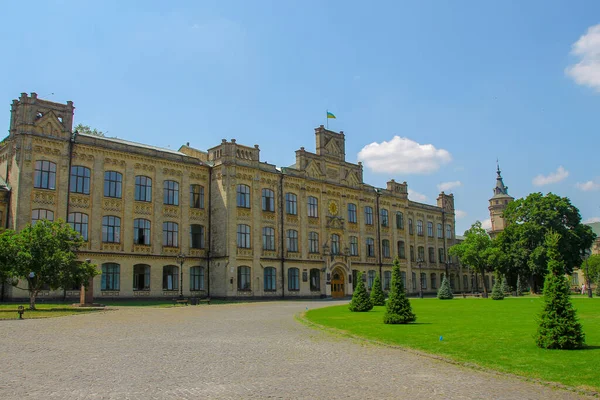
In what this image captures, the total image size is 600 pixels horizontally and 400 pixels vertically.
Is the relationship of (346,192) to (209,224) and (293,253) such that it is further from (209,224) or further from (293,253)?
(209,224)

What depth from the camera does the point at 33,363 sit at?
13.8 m

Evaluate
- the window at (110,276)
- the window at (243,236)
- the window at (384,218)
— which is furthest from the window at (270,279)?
the window at (384,218)

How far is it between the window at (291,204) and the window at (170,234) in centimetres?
1299

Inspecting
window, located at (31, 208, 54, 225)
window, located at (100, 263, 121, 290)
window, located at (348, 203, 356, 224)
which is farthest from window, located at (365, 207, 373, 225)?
window, located at (31, 208, 54, 225)

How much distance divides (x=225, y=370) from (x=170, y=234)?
38996 mm

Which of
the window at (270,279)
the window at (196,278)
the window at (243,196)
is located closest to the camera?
the window at (196,278)

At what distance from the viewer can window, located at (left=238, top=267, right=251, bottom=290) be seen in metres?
52.6

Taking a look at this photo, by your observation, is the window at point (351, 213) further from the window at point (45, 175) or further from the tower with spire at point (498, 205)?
the tower with spire at point (498, 205)

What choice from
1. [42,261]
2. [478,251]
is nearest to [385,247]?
[478,251]

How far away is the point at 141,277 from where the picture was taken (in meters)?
47.9

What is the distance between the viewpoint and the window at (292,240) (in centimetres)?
5828

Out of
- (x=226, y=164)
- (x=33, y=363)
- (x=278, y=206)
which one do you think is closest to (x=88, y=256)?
(x=226, y=164)

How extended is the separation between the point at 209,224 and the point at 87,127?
27.0 m

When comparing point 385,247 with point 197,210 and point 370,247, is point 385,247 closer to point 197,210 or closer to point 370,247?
point 370,247
